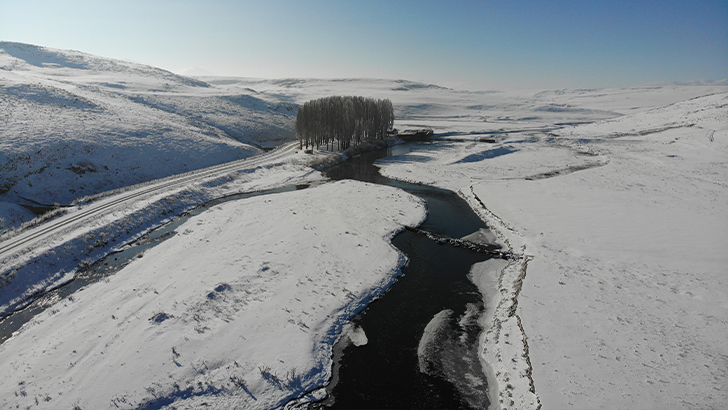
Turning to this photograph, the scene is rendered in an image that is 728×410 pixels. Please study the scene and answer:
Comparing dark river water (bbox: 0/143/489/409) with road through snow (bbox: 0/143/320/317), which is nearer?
dark river water (bbox: 0/143/489/409)

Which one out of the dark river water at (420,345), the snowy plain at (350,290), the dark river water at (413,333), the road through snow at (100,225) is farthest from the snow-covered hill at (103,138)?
the dark river water at (420,345)

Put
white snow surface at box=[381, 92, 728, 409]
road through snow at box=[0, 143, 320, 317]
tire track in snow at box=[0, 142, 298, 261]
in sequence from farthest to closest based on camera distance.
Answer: tire track in snow at box=[0, 142, 298, 261], road through snow at box=[0, 143, 320, 317], white snow surface at box=[381, 92, 728, 409]

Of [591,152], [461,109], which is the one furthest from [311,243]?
[461,109]

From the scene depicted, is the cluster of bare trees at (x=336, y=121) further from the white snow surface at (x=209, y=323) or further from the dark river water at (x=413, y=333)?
the dark river water at (x=413, y=333)

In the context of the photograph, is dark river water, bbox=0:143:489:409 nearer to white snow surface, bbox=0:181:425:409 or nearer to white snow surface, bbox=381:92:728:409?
white snow surface, bbox=0:181:425:409

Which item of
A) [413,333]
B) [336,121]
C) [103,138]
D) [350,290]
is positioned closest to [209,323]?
[350,290]

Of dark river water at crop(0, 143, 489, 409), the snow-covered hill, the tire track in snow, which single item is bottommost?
dark river water at crop(0, 143, 489, 409)

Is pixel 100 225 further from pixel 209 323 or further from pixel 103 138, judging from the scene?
pixel 103 138

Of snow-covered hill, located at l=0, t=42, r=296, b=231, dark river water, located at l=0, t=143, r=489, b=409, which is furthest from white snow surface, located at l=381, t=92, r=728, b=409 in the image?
snow-covered hill, located at l=0, t=42, r=296, b=231
